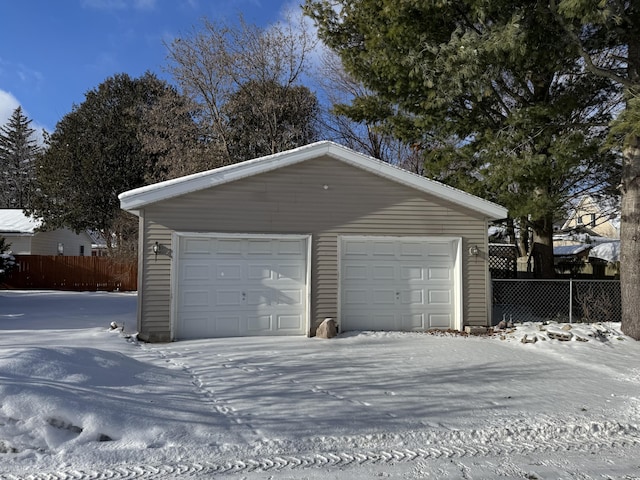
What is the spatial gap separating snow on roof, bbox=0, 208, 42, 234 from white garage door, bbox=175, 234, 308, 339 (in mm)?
18426

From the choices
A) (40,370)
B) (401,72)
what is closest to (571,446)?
(40,370)

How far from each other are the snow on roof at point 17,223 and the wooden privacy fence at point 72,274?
2948 mm

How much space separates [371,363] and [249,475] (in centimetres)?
410

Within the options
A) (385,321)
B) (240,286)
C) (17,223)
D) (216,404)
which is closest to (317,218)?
(240,286)

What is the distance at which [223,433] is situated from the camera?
15.0 ft

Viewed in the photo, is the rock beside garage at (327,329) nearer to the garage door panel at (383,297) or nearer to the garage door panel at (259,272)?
the garage door panel at (383,297)

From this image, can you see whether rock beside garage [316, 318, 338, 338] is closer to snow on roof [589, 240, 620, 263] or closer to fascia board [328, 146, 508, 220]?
fascia board [328, 146, 508, 220]

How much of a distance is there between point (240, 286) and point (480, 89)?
6278 millimetres

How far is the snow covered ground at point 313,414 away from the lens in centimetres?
401

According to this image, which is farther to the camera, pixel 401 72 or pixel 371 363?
pixel 401 72

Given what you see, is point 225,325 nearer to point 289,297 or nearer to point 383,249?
point 289,297

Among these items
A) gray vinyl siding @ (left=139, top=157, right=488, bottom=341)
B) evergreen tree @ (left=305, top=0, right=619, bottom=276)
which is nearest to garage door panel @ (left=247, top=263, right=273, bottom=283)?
gray vinyl siding @ (left=139, top=157, right=488, bottom=341)

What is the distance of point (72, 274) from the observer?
884 inches

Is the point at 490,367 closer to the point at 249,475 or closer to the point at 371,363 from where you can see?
the point at 371,363
